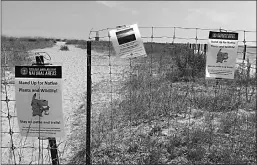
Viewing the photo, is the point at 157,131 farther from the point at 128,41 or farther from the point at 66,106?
the point at 66,106

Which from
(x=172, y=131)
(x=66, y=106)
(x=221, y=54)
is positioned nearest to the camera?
(x=221, y=54)

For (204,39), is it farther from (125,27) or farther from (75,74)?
(75,74)

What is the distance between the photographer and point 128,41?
12.0 ft

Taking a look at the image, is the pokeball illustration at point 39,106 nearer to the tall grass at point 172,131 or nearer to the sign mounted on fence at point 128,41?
the sign mounted on fence at point 128,41

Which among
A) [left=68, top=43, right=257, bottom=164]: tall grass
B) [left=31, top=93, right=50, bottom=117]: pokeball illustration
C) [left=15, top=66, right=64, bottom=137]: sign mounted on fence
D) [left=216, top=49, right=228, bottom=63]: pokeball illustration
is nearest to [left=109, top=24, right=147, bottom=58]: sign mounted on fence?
[left=15, top=66, right=64, bottom=137]: sign mounted on fence

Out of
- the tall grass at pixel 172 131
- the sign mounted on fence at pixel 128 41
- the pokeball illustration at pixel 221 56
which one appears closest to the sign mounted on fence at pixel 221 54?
the pokeball illustration at pixel 221 56

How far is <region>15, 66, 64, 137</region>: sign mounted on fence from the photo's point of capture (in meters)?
2.94

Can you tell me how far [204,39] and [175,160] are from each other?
6.71ft

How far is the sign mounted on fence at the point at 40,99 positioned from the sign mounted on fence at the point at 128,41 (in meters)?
0.98

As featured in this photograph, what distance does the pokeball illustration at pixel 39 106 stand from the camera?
2.99 meters

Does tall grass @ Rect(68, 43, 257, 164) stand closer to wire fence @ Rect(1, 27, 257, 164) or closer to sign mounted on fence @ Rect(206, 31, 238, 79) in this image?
wire fence @ Rect(1, 27, 257, 164)

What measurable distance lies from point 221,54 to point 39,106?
2694 mm

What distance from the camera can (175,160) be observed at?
425cm

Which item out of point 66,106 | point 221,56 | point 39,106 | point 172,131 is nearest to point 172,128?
point 172,131
